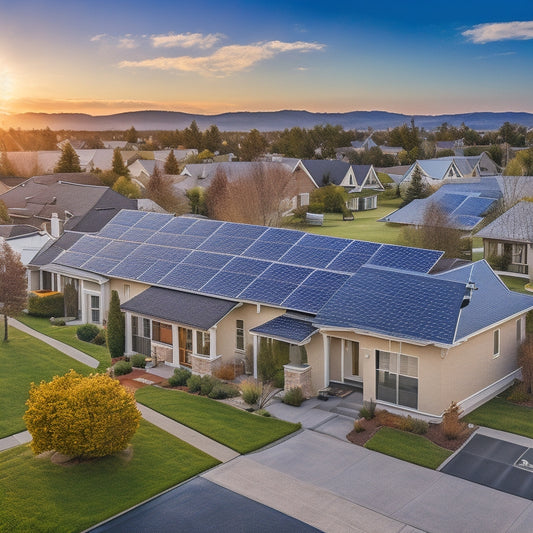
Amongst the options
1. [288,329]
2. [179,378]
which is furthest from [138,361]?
[288,329]

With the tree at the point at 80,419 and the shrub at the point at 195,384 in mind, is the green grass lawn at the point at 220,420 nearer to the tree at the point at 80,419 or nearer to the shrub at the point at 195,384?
the shrub at the point at 195,384

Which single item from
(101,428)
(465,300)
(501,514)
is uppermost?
(465,300)

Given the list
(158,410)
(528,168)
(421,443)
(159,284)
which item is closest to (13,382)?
(158,410)

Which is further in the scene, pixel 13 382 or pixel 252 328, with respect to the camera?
pixel 252 328

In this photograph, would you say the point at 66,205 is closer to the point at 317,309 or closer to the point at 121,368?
the point at 121,368

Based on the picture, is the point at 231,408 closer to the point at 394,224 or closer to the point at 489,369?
the point at 489,369

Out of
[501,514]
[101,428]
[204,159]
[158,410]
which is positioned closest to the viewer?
[501,514]
